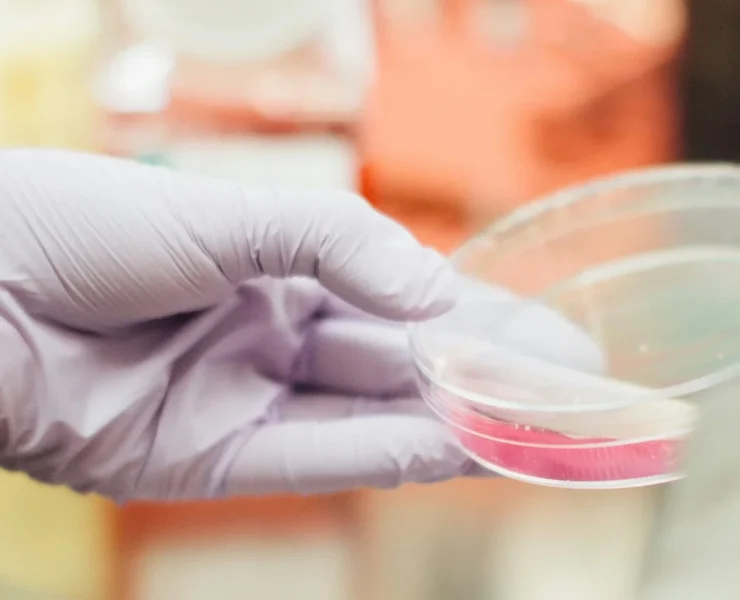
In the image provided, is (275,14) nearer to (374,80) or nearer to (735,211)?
(374,80)

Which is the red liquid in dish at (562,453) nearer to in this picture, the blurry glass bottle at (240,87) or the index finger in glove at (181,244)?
the index finger in glove at (181,244)

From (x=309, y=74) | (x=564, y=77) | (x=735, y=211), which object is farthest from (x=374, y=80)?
(x=735, y=211)

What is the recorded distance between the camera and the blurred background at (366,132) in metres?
0.75

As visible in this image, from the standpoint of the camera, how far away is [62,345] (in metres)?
0.54

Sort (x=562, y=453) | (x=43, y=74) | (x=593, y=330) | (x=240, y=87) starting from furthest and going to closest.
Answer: (x=240, y=87) < (x=43, y=74) < (x=593, y=330) < (x=562, y=453)

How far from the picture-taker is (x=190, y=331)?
0.58 meters

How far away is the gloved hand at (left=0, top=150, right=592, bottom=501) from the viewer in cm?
53

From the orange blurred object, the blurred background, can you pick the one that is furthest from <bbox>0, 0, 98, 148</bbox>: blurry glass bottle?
the orange blurred object

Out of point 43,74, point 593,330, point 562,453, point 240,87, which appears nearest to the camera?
point 562,453

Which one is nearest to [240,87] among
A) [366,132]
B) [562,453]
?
[366,132]

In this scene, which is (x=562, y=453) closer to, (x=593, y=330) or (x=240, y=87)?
(x=593, y=330)

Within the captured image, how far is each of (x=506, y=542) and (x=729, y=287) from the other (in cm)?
27

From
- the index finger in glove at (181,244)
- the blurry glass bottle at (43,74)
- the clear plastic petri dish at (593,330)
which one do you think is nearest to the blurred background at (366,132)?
the blurry glass bottle at (43,74)

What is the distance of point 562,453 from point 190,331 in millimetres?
249
